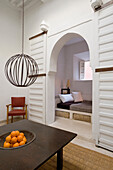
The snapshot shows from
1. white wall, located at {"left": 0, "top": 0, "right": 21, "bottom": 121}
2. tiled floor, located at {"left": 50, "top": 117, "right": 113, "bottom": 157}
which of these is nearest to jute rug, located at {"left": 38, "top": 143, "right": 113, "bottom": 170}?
tiled floor, located at {"left": 50, "top": 117, "right": 113, "bottom": 157}

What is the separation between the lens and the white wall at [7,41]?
3471 millimetres

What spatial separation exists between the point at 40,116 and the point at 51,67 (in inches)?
59.2

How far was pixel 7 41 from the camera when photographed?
3611 mm

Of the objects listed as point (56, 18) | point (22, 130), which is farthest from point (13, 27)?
point (22, 130)

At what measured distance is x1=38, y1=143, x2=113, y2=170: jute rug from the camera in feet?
5.20

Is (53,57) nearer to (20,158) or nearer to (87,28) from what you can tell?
(87,28)

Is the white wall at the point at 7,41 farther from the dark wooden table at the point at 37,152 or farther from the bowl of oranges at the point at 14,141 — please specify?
the bowl of oranges at the point at 14,141

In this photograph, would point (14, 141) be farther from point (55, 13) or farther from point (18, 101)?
point (55, 13)

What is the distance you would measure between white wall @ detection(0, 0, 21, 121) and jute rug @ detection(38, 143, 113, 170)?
247 cm

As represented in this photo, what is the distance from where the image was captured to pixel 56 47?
9.82 ft

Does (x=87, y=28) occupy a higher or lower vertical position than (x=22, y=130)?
higher

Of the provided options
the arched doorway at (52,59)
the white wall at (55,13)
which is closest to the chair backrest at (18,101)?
the arched doorway at (52,59)

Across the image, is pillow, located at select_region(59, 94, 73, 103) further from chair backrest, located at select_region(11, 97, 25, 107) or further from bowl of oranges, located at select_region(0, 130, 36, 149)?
bowl of oranges, located at select_region(0, 130, 36, 149)

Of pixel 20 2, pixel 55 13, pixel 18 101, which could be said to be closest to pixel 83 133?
pixel 18 101
